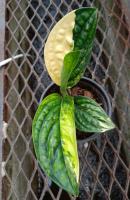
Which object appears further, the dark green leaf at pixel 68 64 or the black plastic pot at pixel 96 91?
the black plastic pot at pixel 96 91

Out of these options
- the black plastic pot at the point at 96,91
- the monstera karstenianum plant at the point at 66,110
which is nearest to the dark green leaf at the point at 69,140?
the monstera karstenianum plant at the point at 66,110

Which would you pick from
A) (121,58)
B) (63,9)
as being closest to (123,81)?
(121,58)

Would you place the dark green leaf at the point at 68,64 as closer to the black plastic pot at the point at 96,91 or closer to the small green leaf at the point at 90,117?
the small green leaf at the point at 90,117

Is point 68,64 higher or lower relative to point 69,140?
higher

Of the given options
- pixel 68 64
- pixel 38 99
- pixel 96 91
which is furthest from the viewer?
pixel 38 99

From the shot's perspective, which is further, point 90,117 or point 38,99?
point 38,99

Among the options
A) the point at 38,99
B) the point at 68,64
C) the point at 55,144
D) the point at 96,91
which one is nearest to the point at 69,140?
the point at 55,144

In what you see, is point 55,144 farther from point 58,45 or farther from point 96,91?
point 96,91

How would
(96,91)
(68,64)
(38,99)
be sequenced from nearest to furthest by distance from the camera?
(68,64) < (96,91) < (38,99)

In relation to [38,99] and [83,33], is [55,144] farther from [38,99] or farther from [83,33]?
[38,99]
